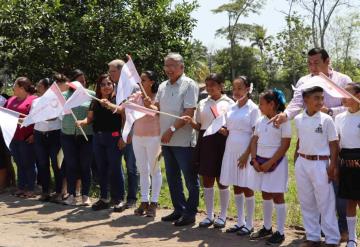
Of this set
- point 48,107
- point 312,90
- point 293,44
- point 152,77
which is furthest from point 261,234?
point 293,44

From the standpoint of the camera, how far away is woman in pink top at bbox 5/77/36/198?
8.77 meters

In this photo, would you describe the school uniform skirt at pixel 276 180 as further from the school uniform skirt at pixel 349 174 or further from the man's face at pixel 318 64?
the man's face at pixel 318 64

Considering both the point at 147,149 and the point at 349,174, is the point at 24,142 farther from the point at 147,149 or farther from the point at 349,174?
the point at 349,174

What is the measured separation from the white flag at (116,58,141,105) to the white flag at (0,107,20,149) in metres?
1.63

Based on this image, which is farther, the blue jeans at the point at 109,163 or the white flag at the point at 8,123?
the blue jeans at the point at 109,163

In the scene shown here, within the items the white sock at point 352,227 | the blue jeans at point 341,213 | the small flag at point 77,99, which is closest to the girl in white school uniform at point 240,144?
the blue jeans at point 341,213

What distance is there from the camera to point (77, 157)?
8.08 metres

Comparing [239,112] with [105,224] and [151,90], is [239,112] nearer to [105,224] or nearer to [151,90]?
[151,90]

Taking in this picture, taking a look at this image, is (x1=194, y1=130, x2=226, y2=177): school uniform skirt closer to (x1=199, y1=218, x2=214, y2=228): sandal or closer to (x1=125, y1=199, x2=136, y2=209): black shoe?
(x1=199, y1=218, x2=214, y2=228): sandal

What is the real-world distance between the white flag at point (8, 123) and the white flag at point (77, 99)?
0.85 m

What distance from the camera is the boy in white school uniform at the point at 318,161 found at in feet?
17.6

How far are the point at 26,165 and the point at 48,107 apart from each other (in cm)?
183

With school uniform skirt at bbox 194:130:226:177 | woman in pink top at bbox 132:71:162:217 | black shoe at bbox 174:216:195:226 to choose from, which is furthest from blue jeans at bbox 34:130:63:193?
school uniform skirt at bbox 194:130:226:177

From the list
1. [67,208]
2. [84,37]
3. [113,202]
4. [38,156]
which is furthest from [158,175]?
[84,37]
